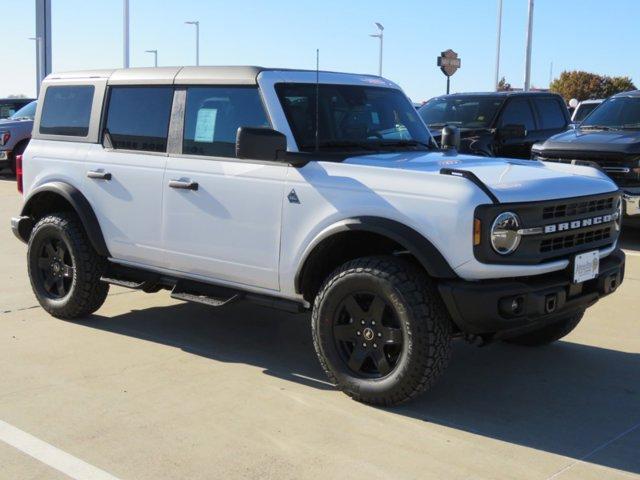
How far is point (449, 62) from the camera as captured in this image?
1027 inches

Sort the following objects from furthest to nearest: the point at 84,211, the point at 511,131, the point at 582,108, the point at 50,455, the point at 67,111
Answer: the point at 582,108 → the point at 511,131 → the point at 67,111 → the point at 84,211 → the point at 50,455

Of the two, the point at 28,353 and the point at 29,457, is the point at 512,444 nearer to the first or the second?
the point at 29,457

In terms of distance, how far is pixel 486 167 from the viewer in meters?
4.75

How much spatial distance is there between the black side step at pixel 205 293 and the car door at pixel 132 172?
214mm

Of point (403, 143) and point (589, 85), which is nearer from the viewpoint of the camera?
point (403, 143)

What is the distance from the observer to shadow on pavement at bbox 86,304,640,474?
4.18 meters

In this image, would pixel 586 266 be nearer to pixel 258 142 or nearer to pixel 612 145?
pixel 258 142

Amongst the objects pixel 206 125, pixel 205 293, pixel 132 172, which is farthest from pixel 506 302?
pixel 132 172

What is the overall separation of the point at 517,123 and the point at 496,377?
7723 mm

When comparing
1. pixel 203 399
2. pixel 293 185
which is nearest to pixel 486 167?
pixel 293 185

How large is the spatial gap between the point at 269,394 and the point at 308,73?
207 cm

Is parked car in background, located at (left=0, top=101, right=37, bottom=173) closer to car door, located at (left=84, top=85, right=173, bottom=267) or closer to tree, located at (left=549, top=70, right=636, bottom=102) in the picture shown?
car door, located at (left=84, top=85, right=173, bottom=267)

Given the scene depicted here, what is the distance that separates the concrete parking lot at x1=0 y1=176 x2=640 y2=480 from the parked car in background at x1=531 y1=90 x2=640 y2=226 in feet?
11.4

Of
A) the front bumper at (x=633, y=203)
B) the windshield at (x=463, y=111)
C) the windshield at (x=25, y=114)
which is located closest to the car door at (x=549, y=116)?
the windshield at (x=463, y=111)
